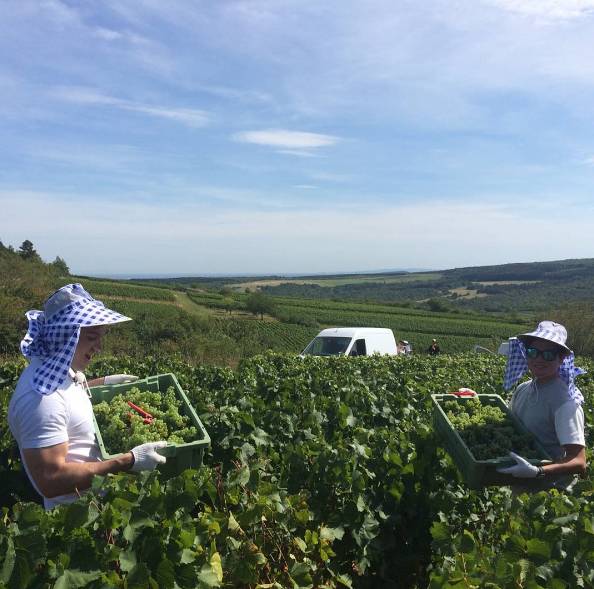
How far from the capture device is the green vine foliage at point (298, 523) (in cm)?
212

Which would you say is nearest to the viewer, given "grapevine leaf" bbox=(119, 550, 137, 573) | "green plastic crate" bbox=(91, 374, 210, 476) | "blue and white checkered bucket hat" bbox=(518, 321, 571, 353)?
"grapevine leaf" bbox=(119, 550, 137, 573)

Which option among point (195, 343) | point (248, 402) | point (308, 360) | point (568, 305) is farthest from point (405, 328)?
point (248, 402)

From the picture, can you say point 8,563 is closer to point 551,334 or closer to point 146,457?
point 146,457

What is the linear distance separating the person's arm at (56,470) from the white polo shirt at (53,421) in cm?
4

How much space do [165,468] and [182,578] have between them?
41.4 inches

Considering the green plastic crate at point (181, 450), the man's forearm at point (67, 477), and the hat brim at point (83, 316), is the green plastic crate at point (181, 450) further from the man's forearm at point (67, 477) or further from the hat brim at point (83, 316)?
the hat brim at point (83, 316)

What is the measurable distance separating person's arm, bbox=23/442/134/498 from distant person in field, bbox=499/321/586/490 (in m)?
2.71

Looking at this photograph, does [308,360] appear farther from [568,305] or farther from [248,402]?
[568,305]

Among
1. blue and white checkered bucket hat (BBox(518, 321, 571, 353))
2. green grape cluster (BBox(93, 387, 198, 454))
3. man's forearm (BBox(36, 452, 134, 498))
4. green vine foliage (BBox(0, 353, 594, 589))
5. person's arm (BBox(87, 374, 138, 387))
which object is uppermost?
blue and white checkered bucket hat (BBox(518, 321, 571, 353))

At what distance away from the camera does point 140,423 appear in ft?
10.9

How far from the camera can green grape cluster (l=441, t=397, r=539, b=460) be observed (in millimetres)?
3498

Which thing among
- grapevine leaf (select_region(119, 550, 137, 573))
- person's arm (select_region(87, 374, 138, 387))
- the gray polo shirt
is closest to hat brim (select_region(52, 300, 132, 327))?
grapevine leaf (select_region(119, 550, 137, 573))

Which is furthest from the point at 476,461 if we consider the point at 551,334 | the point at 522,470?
the point at 551,334

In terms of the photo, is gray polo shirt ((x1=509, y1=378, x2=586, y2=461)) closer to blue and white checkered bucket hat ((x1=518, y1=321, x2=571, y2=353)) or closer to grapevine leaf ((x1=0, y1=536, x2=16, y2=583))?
blue and white checkered bucket hat ((x1=518, y1=321, x2=571, y2=353))
